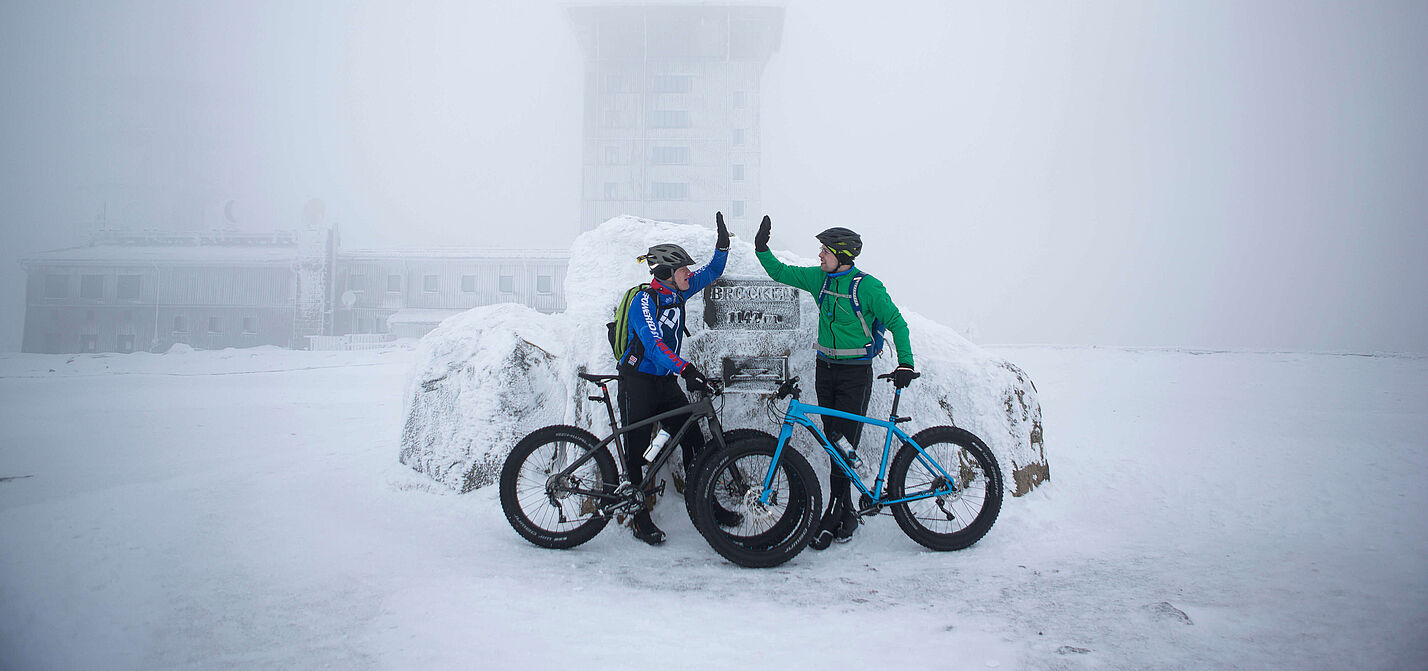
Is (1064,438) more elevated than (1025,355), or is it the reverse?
(1025,355)

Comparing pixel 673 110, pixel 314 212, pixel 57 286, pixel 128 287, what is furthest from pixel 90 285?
pixel 673 110

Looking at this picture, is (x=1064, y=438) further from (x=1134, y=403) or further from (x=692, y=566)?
(x=692, y=566)

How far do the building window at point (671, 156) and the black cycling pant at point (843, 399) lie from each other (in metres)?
35.9

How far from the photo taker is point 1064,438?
301 inches

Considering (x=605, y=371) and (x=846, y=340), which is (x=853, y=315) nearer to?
(x=846, y=340)

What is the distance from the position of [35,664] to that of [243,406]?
963 centimetres

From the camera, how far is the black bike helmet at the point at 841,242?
443cm

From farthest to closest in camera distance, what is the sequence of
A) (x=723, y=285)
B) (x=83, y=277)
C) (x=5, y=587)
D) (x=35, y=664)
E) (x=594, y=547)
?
(x=83, y=277), (x=723, y=285), (x=594, y=547), (x=5, y=587), (x=35, y=664)

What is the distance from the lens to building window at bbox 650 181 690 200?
3838cm

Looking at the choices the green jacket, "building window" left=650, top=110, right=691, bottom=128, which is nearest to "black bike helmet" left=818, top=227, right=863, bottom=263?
the green jacket

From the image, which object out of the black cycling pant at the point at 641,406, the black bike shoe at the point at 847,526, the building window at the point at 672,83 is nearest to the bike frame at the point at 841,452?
the black bike shoe at the point at 847,526

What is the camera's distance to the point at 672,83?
39750 millimetres

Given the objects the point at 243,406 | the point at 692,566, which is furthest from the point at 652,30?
the point at 692,566

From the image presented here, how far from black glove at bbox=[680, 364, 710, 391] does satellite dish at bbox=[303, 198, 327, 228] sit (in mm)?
33910
